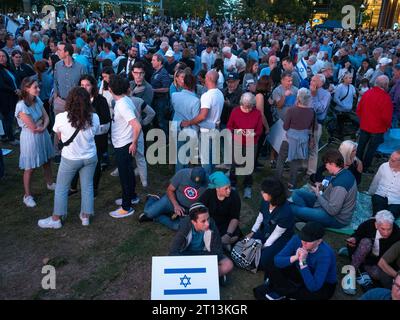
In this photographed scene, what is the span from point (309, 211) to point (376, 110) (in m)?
2.75

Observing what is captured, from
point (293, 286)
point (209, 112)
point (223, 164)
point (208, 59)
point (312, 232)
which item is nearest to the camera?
point (312, 232)

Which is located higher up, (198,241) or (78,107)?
(78,107)

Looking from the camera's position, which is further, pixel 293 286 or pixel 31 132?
pixel 31 132

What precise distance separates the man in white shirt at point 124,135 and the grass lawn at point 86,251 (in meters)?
0.25

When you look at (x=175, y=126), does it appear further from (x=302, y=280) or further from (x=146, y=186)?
(x=302, y=280)

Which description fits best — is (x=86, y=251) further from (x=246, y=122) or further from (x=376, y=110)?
(x=376, y=110)

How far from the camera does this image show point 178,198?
4840 millimetres

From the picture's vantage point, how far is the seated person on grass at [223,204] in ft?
14.0

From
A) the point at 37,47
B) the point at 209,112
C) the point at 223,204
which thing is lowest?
the point at 223,204

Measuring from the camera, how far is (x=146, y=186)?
6129 millimetres

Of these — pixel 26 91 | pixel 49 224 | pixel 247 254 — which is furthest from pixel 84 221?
pixel 247 254

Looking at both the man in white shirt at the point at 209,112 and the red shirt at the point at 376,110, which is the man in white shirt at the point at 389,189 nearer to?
the red shirt at the point at 376,110

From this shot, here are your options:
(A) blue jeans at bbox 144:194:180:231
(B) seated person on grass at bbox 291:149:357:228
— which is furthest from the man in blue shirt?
(A) blue jeans at bbox 144:194:180:231

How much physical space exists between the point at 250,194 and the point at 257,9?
128 ft
